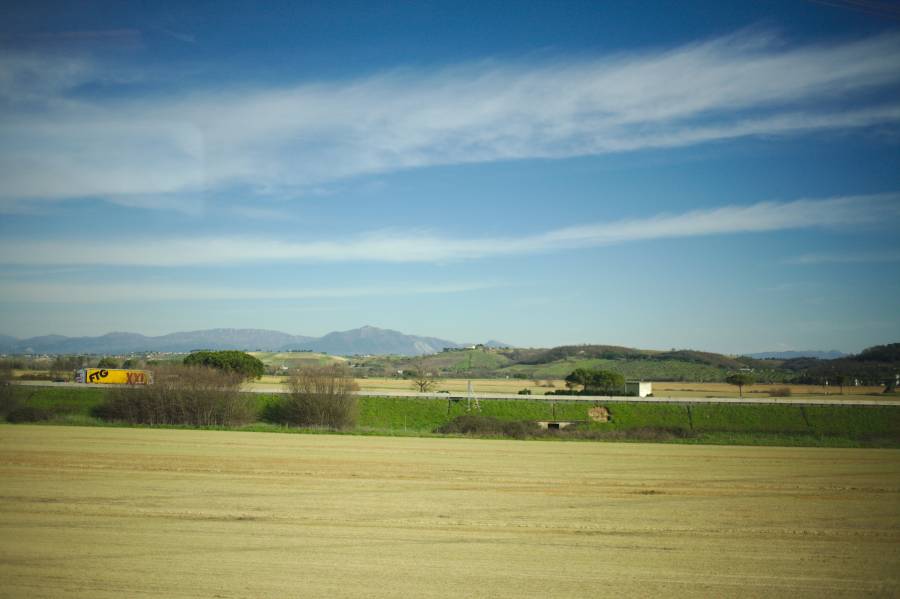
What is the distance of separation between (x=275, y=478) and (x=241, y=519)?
7.70m

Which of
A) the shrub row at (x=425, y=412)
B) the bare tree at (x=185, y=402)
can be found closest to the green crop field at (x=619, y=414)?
the shrub row at (x=425, y=412)

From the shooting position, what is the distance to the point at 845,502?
73.1 ft

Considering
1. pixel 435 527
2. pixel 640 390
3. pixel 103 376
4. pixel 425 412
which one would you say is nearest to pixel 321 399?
pixel 425 412

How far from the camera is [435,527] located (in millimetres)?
17375

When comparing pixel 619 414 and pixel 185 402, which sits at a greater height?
pixel 185 402

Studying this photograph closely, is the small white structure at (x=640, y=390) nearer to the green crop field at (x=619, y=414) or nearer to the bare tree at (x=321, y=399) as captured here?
the green crop field at (x=619, y=414)

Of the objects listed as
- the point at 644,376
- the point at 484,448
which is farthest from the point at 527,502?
the point at 644,376

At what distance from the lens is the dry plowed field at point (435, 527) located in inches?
502

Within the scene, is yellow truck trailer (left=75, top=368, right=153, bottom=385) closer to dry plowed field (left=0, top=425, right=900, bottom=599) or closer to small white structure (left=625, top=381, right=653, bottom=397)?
dry plowed field (left=0, top=425, right=900, bottom=599)

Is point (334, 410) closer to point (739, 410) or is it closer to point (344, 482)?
point (344, 482)

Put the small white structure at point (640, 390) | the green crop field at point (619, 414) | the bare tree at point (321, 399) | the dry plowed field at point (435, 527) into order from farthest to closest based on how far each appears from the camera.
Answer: the small white structure at point (640, 390) < the bare tree at point (321, 399) < the green crop field at point (619, 414) < the dry plowed field at point (435, 527)

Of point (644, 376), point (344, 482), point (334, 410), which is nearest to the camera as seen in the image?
point (344, 482)

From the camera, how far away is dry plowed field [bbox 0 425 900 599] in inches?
502

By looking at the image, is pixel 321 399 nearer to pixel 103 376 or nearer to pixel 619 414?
pixel 619 414
